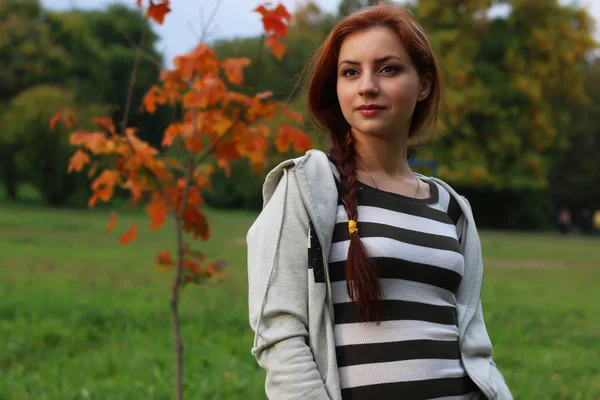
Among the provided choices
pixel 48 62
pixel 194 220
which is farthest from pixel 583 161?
pixel 194 220

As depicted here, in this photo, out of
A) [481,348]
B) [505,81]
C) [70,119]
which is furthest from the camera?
[505,81]

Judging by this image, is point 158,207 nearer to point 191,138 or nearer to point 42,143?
point 191,138

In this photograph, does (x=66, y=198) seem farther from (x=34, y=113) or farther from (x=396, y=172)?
(x=396, y=172)

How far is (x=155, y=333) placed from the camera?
5.76m

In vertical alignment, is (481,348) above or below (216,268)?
above

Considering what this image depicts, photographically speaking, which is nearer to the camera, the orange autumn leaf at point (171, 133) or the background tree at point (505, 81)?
the orange autumn leaf at point (171, 133)

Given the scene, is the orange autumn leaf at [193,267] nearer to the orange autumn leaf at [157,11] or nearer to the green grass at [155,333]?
the green grass at [155,333]

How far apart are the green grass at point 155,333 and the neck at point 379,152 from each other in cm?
259

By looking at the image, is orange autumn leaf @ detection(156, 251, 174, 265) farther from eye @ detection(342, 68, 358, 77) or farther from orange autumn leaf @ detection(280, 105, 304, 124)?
eye @ detection(342, 68, 358, 77)

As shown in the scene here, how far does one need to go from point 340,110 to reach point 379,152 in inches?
6.4

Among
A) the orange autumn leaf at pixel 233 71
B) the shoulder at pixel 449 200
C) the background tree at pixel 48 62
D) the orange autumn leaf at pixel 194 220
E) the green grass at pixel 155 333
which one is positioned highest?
the background tree at pixel 48 62

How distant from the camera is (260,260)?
1563 millimetres

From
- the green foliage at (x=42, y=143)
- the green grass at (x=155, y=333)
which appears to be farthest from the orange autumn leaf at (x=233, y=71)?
the green foliage at (x=42, y=143)

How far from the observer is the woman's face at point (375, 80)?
1.70m
